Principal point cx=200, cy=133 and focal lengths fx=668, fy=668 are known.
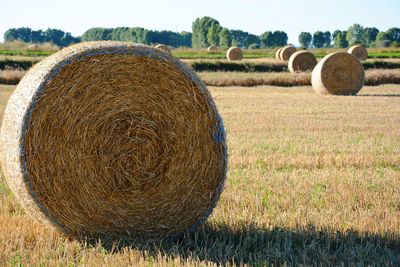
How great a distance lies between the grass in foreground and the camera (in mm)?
4891

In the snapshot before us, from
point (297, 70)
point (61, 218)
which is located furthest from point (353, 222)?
point (297, 70)

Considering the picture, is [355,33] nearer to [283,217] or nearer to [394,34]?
[394,34]

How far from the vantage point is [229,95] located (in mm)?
21031

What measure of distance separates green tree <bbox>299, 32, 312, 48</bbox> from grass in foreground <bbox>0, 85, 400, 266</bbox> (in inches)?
5082

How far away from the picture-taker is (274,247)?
5121 mm

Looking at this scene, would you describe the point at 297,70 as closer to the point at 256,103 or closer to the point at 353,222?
the point at 256,103

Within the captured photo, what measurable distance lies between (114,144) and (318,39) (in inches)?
5161

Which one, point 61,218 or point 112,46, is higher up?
point 112,46

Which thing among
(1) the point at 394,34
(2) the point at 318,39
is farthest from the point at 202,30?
(1) the point at 394,34

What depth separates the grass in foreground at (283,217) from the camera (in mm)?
4891

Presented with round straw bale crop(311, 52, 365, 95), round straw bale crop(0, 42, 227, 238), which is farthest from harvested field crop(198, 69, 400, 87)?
round straw bale crop(0, 42, 227, 238)

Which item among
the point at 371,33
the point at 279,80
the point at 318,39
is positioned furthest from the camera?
the point at 371,33

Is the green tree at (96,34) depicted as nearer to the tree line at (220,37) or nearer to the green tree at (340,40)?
the tree line at (220,37)

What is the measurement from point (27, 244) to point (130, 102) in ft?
4.53
